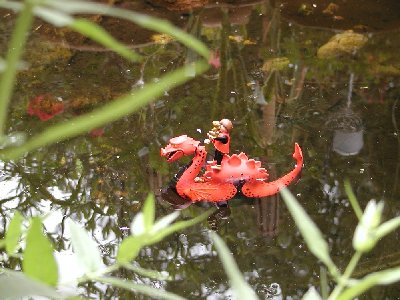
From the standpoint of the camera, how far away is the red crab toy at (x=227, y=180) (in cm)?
206

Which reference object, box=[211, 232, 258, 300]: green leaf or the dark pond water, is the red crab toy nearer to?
the dark pond water

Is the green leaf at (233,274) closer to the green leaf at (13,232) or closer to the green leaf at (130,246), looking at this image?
the green leaf at (130,246)

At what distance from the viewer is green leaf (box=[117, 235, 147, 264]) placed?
0.26m

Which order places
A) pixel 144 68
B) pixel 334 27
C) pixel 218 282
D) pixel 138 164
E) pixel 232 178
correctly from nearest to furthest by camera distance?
pixel 218 282
pixel 232 178
pixel 138 164
pixel 144 68
pixel 334 27

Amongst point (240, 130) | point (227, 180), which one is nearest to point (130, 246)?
point (227, 180)

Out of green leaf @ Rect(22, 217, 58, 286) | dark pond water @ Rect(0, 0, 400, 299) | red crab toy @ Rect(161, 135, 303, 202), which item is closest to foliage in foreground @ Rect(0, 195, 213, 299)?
green leaf @ Rect(22, 217, 58, 286)

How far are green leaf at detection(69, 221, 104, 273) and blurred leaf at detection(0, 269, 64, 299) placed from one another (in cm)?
6

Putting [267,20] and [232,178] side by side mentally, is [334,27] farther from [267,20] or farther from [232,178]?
[232,178]

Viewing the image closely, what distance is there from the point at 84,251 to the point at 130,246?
0.04 meters

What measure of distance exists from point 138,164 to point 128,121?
294 mm

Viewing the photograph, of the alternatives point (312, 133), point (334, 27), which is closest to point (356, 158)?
point (312, 133)

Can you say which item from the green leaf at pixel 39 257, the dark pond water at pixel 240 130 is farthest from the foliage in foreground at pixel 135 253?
the dark pond water at pixel 240 130

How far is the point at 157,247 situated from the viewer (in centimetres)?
185

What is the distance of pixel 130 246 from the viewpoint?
0.26m
